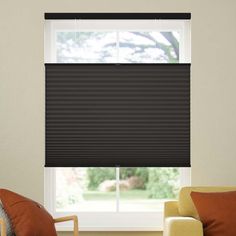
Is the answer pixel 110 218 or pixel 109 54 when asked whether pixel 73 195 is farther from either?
pixel 109 54

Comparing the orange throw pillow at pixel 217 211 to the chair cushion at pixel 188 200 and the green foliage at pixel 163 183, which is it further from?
the green foliage at pixel 163 183

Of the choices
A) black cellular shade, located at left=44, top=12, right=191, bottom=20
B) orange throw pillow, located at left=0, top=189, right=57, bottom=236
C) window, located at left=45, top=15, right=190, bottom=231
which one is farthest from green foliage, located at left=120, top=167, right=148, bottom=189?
orange throw pillow, located at left=0, top=189, right=57, bottom=236

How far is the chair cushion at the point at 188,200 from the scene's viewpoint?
17.5 ft

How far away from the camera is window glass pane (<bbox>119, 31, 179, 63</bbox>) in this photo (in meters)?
6.04

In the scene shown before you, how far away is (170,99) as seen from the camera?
19.2ft

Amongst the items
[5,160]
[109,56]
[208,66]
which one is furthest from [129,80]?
[5,160]

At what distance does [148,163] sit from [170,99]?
656 mm

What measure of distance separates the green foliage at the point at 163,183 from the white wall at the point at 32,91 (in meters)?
0.50

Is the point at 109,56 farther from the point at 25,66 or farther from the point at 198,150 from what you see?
the point at 198,150

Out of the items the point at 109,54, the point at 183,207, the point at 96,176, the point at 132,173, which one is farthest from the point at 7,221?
the point at 132,173

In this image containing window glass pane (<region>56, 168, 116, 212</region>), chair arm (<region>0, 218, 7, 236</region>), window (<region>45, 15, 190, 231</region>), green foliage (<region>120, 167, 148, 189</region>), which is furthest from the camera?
green foliage (<region>120, 167, 148, 189</region>)

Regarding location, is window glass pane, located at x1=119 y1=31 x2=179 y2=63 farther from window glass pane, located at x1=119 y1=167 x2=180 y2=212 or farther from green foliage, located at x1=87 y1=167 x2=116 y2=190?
green foliage, located at x1=87 y1=167 x2=116 y2=190

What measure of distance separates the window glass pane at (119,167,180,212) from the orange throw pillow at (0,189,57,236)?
4.43 ft

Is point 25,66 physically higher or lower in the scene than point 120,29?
lower
